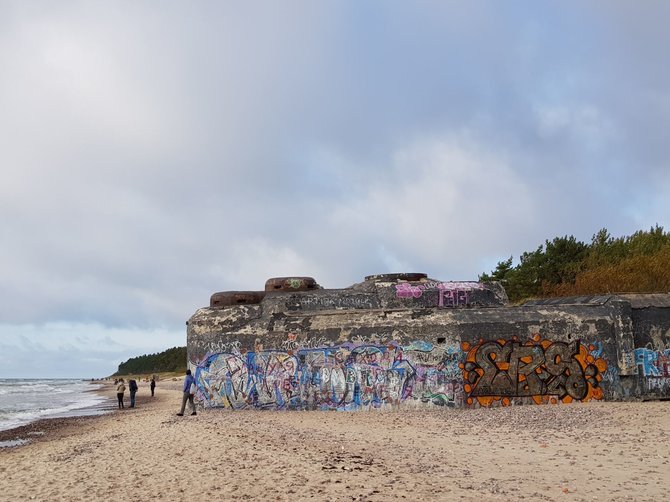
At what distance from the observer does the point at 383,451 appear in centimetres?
1171

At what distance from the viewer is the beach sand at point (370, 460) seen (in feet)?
28.2

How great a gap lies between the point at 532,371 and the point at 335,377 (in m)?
6.28

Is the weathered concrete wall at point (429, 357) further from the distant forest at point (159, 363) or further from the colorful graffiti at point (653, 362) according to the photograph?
the distant forest at point (159, 363)

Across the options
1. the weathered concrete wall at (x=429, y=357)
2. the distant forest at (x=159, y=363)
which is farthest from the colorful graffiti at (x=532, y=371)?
the distant forest at (x=159, y=363)

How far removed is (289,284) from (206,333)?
3.77 meters

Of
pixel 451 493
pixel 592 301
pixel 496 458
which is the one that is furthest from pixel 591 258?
pixel 451 493

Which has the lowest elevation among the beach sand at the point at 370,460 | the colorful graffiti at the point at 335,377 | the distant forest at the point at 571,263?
the beach sand at the point at 370,460

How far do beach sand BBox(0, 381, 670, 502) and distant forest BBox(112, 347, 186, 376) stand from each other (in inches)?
3821

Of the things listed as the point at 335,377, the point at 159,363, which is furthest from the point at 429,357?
the point at 159,363

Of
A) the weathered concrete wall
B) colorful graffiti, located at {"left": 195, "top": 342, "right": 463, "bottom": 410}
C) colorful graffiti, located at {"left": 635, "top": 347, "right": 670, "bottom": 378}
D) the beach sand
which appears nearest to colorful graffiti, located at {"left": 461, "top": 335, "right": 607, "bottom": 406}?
the weathered concrete wall

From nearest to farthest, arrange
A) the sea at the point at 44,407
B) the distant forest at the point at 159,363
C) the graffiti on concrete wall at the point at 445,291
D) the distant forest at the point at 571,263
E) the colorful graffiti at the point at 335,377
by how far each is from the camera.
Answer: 1. the colorful graffiti at the point at 335,377
2. the graffiti on concrete wall at the point at 445,291
3. the sea at the point at 44,407
4. the distant forest at the point at 571,263
5. the distant forest at the point at 159,363

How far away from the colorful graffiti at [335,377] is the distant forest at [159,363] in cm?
9071

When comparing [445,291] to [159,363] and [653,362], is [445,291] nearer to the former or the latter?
[653,362]

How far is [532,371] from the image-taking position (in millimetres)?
19203
